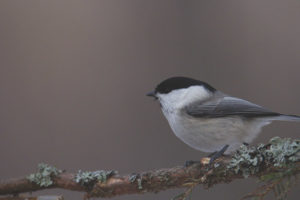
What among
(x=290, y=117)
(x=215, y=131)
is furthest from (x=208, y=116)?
(x=290, y=117)

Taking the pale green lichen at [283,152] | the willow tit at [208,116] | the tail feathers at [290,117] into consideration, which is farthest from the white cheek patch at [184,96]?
the pale green lichen at [283,152]

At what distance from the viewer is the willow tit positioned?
3.66ft

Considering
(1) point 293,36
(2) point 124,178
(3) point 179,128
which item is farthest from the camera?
(1) point 293,36

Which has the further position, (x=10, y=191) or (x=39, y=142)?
(x=39, y=142)

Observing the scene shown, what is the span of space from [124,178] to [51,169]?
197 mm

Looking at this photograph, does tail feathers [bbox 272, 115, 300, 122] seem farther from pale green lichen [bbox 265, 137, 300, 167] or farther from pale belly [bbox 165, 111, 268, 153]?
pale green lichen [bbox 265, 137, 300, 167]

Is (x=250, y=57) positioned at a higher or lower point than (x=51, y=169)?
higher

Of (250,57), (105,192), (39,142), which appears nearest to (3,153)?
(39,142)

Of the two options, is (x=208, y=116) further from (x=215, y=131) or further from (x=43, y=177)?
(x=43, y=177)

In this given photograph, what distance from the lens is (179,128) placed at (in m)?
1.15

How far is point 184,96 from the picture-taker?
1267 mm

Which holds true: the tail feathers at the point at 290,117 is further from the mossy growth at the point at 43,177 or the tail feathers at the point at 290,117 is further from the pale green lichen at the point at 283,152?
the mossy growth at the point at 43,177

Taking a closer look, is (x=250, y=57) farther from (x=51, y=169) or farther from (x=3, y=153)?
(x=3, y=153)

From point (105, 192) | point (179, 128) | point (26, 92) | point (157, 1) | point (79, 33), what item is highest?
point (157, 1)
